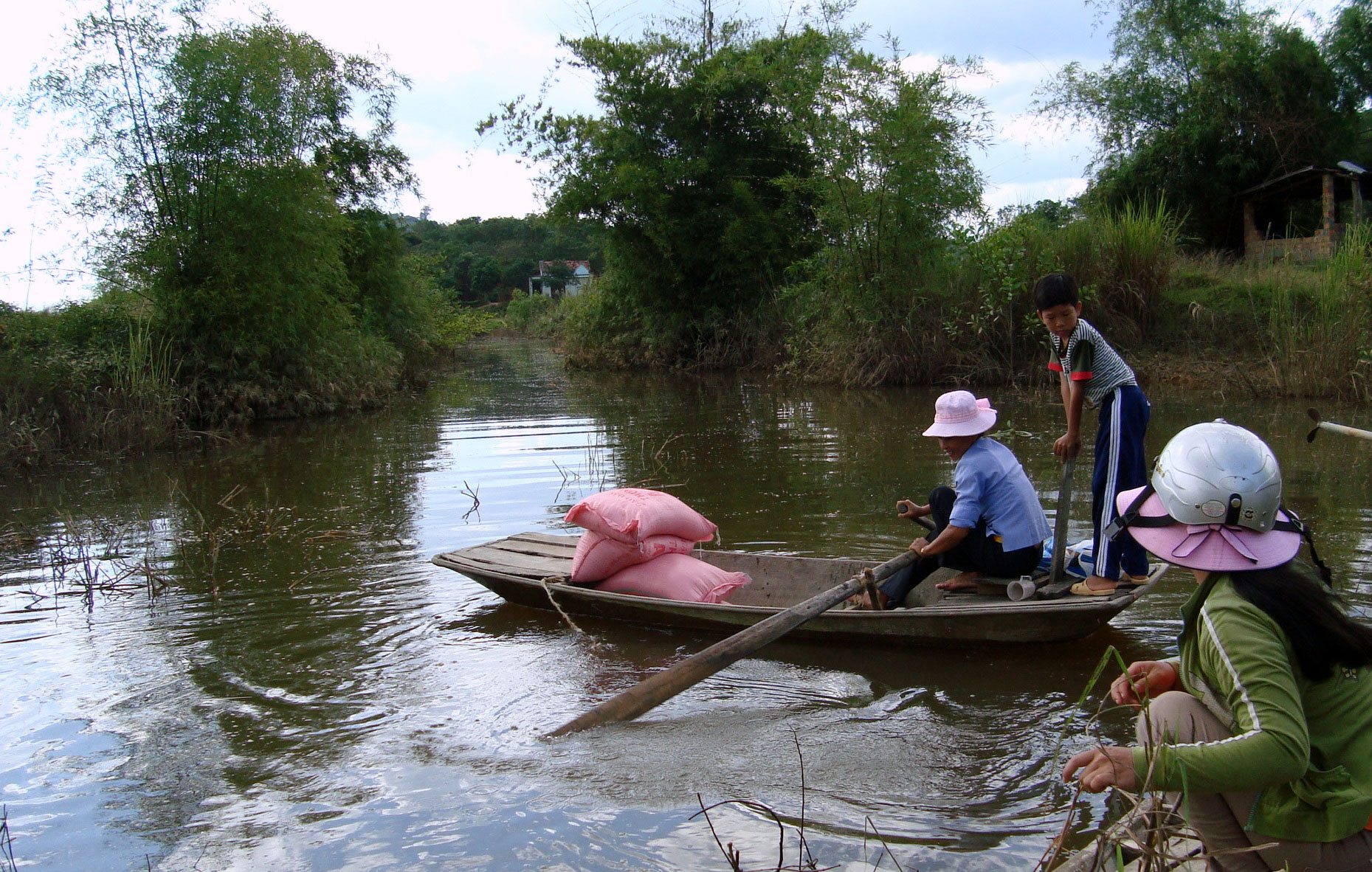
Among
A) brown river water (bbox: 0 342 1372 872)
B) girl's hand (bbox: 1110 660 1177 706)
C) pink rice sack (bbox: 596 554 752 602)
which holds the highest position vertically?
girl's hand (bbox: 1110 660 1177 706)

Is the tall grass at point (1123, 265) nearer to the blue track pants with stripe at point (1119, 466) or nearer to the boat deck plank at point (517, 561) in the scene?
the blue track pants with stripe at point (1119, 466)

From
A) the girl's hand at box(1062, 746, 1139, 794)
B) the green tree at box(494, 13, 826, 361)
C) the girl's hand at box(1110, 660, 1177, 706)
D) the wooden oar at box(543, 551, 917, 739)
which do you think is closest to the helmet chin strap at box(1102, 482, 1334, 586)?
the girl's hand at box(1110, 660, 1177, 706)

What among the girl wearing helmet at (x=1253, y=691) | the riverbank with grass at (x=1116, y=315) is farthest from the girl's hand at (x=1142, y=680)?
the riverbank with grass at (x=1116, y=315)

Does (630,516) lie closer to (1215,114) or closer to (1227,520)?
(1227,520)

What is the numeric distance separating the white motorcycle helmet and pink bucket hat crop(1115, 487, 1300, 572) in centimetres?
2

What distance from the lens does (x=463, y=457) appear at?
1062cm

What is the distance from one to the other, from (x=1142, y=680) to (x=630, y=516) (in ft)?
10.6

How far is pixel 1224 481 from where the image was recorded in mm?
1808

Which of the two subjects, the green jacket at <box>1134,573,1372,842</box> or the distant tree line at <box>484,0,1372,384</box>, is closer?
the green jacket at <box>1134,573,1372,842</box>

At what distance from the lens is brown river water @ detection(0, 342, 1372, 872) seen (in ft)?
10.00

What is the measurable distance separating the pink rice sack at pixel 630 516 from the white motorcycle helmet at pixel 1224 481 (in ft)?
11.1

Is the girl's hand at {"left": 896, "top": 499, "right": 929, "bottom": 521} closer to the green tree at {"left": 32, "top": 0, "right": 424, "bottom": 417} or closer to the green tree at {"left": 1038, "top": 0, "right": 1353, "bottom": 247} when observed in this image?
the green tree at {"left": 32, "top": 0, "right": 424, "bottom": 417}

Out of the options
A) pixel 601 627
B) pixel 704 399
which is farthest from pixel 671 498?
pixel 704 399

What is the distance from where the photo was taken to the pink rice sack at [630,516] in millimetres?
5047
